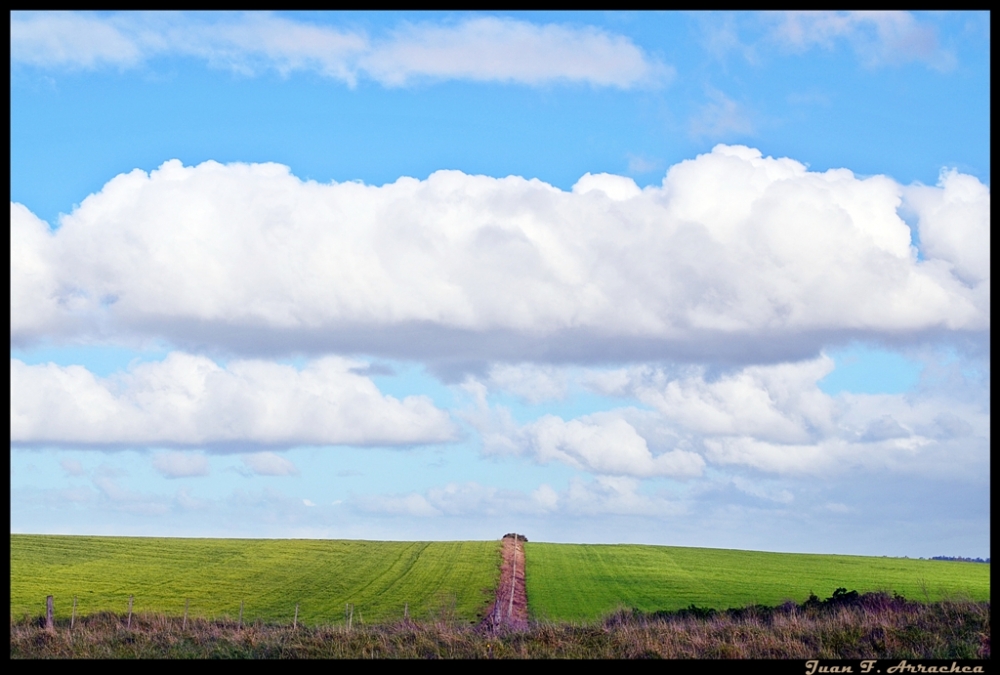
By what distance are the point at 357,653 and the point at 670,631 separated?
7215mm

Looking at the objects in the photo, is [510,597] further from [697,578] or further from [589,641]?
[589,641]

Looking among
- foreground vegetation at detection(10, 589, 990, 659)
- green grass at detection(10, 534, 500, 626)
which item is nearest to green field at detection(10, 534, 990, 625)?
green grass at detection(10, 534, 500, 626)

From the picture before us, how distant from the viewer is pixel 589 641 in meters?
20.3

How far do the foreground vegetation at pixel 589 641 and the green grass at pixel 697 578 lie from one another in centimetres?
2127

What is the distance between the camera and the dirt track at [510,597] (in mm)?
39375

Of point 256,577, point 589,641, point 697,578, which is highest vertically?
point 589,641

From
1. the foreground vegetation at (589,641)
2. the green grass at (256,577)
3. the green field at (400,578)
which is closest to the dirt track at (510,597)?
the green field at (400,578)

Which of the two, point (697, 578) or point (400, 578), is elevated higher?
point (697, 578)

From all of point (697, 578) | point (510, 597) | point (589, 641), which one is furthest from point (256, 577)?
point (589, 641)

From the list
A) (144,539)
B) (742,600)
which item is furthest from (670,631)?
(144,539)

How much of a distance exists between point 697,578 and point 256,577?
3208 cm

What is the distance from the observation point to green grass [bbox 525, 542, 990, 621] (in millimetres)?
53938

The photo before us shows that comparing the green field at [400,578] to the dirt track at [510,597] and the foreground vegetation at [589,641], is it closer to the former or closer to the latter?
the dirt track at [510,597]
